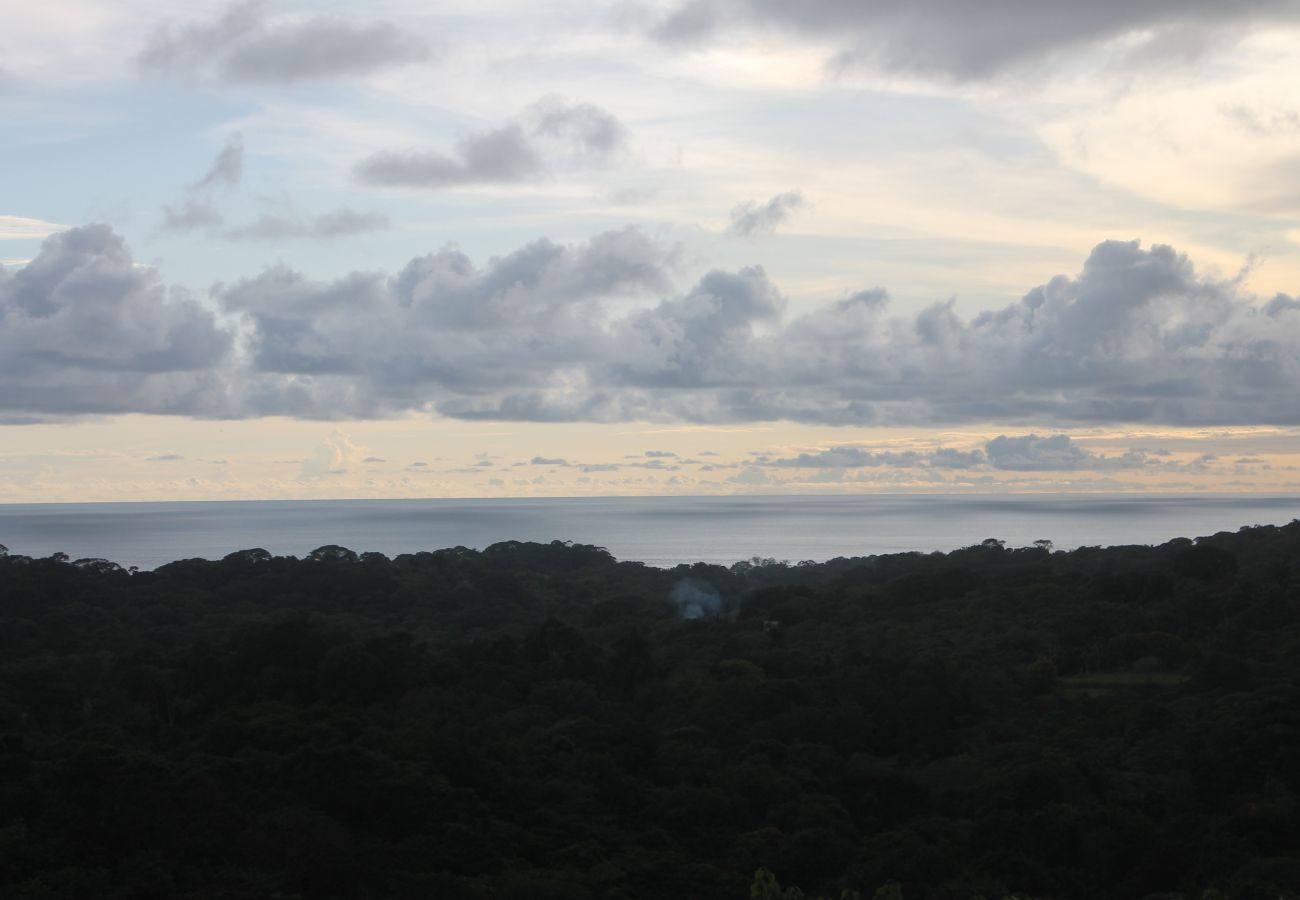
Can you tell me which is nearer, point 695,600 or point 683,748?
point 683,748

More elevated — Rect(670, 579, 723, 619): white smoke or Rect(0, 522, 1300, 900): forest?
Rect(670, 579, 723, 619): white smoke

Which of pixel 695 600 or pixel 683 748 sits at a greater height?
pixel 695 600

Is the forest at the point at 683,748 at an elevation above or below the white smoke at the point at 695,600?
below

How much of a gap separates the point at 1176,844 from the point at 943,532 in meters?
157

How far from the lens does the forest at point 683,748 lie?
20.6m

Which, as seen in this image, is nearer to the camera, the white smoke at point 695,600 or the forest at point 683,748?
the forest at point 683,748

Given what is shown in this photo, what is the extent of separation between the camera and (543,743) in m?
28.2

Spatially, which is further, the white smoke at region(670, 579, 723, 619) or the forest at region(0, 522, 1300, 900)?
the white smoke at region(670, 579, 723, 619)

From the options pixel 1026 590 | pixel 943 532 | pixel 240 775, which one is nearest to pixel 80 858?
pixel 240 775

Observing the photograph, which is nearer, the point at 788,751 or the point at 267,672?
the point at 788,751

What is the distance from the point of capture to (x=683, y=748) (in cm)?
2848

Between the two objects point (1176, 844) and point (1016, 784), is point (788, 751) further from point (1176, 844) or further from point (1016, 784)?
point (1176, 844)

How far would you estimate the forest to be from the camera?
812 inches

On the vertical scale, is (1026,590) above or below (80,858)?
above
